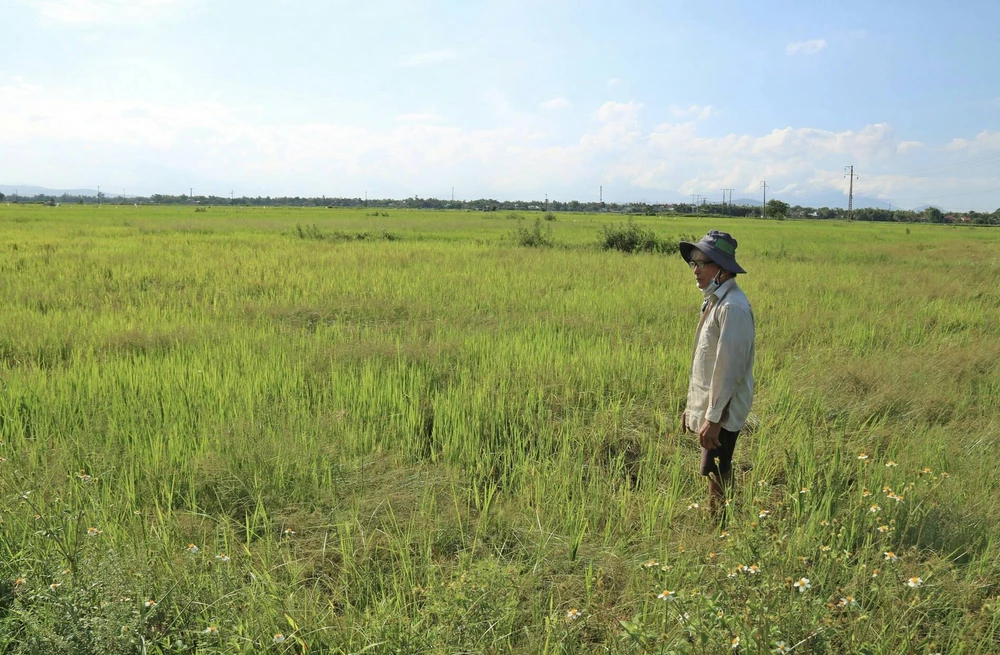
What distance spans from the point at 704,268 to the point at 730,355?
17.7 inches

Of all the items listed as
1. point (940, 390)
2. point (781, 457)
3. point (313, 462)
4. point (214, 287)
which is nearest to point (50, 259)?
point (214, 287)

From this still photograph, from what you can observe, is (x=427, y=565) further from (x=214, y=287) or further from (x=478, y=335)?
(x=214, y=287)

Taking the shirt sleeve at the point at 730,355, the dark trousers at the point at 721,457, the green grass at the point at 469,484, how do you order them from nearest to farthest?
the green grass at the point at 469,484, the shirt sleeve at the point at 730,355, the dark trousers at the point at 721,457

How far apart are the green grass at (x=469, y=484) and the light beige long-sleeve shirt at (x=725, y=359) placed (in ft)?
1.62

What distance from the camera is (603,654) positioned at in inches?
86.1

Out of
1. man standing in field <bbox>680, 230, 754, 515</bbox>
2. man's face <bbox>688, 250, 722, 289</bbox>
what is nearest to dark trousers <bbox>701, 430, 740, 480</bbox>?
man standing in field <bbox>680, 230, 754, 515</bbox>

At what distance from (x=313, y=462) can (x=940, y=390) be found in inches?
203

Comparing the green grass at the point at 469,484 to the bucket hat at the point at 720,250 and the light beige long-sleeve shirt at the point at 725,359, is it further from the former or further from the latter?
the bucket hat at the point at 720,250

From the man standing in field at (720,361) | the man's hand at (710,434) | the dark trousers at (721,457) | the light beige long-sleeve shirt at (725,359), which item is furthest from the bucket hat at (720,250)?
the dark trousers at (721,457)

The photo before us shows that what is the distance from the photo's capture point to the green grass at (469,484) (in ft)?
7.20

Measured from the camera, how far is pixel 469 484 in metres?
3.46

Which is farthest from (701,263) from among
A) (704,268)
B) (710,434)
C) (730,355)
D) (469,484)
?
(469,484)

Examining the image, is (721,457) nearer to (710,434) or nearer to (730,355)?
(710,434)

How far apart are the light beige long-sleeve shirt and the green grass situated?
0.50m
